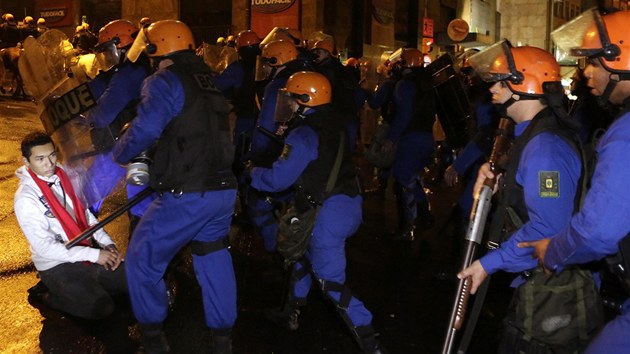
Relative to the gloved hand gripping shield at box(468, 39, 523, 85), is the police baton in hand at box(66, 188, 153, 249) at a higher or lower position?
lower

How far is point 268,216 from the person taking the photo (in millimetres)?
5758

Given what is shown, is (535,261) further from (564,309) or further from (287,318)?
(287,318)

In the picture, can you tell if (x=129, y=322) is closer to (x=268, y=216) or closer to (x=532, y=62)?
(x=268, y=216)

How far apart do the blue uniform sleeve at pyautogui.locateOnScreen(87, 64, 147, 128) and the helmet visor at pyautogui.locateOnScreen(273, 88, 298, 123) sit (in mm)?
1229

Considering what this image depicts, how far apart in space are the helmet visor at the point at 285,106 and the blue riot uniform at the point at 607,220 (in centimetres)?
226

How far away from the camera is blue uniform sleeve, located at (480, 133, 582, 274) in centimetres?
265

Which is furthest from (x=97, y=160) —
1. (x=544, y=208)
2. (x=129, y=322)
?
(x=544, y=208)

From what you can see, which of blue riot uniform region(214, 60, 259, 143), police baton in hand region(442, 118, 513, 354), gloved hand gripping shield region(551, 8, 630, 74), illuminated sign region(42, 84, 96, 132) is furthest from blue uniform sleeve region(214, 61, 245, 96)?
gloved hand gripping shield region(551, 8, 630, 74)

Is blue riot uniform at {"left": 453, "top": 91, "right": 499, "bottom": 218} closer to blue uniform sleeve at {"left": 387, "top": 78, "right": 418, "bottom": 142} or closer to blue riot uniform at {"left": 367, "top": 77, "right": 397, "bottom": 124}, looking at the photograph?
blue uniform sleeve at {"left": 387, "top": 78, "right": 418, "bottom": 142}

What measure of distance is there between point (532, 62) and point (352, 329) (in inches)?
79.7

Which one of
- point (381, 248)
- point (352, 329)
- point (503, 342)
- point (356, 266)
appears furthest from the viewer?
point (381, 248)

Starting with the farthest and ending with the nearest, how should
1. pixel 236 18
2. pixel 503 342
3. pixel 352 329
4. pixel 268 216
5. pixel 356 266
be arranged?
1. pixel 236 18
2. pixel 356 266
3. pixel 268 216
4. pixel 352 329
5. pixel 503 342

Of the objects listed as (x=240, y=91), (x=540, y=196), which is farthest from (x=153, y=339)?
(x=240, y=91)

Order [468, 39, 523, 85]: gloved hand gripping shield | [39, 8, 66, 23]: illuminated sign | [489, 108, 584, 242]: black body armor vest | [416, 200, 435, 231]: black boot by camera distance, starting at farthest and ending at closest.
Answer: [39, 8, 66, 23]: illuminated sign → [416, 200, 435, 231]: black boot → [468, 39, 523, 85]: gloved hand gripping shield → [489, 108, 584, 242]: black body armor vest
